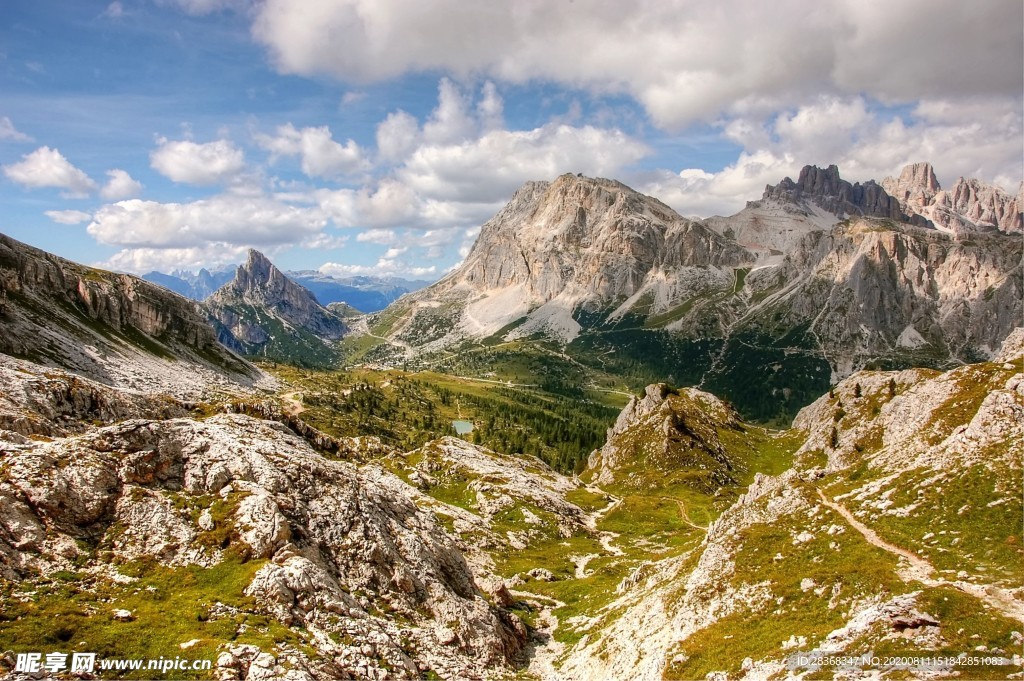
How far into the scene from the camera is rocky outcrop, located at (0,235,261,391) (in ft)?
399

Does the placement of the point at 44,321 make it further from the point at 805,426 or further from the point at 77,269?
the point at 805,426

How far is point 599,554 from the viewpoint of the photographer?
88938mm

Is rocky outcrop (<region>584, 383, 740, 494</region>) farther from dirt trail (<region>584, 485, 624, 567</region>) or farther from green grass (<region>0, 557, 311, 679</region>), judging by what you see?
green grass (<region>0, 557, 311, 679</region>)

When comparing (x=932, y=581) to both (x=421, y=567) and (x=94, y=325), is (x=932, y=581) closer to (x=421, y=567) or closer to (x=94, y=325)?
(x=421, y=567)

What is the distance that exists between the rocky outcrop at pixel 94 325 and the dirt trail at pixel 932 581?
14444cm

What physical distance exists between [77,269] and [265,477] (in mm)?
188813

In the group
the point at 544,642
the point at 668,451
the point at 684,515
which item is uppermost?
the point at 668,451

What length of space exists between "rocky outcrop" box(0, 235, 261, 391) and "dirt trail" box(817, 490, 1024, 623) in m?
144

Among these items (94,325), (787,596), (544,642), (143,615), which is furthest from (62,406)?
(94,325)

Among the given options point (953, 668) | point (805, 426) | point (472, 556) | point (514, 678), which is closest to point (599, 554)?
point (472, 556)

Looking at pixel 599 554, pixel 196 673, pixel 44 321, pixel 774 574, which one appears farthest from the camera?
pixel 44 321

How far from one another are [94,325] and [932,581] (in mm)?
193046

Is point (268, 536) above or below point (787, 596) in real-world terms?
above

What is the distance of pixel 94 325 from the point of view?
156 metres
